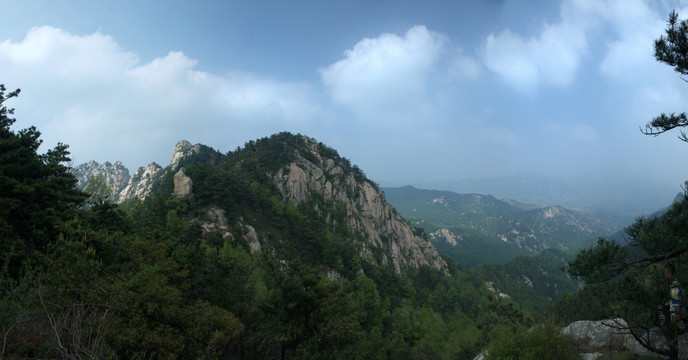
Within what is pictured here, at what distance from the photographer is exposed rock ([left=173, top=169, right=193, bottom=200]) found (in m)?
36.4

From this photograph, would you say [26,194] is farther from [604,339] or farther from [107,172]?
[107,172]

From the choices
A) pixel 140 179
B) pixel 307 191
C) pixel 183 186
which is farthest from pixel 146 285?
pixel 140 179

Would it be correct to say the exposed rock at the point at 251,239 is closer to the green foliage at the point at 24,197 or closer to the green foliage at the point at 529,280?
the green foliage at the point at 24,197

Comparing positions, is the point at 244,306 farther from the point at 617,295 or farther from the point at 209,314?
the point at 617,295

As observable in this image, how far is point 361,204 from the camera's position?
7525cm

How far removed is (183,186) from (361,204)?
45743mm

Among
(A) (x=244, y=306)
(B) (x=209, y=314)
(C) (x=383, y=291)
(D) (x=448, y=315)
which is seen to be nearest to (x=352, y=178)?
(C) (x=383, y=291)

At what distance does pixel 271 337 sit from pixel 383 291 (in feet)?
134

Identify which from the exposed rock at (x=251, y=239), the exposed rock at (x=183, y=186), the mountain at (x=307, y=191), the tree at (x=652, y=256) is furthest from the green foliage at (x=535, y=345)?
the exposed rock at (x=183, y=186)

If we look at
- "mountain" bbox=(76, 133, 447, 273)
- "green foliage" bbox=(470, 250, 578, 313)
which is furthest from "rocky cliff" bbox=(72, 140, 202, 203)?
"green foliage" bbox=(470, 250, 578, 313)

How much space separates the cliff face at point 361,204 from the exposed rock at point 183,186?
2296 centimetres

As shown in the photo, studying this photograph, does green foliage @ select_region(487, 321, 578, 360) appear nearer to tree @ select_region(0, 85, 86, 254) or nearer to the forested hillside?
the forested hillside

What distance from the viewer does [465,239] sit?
177750 mm

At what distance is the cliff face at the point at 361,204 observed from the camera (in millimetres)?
62625
